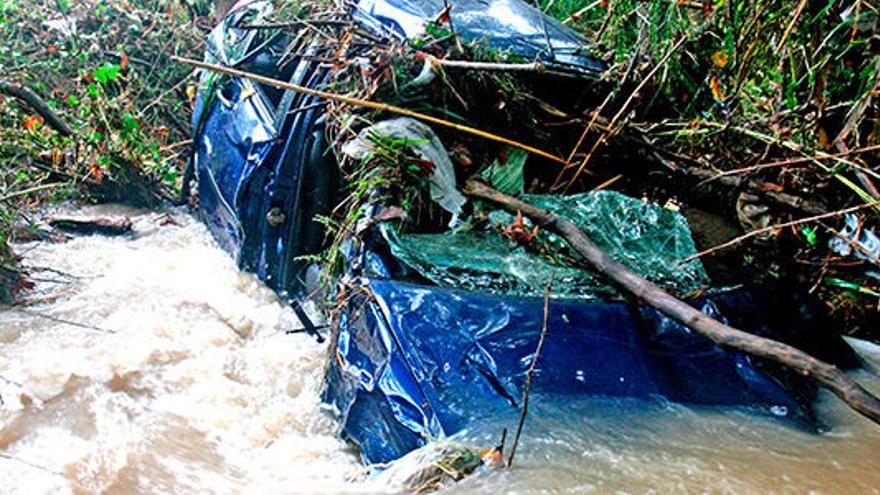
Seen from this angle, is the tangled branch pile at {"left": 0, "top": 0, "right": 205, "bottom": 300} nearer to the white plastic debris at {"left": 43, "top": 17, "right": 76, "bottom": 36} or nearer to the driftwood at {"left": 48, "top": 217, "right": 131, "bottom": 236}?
the white plastic debris at {"left": 43, "top": 17, "right": 76, "bottom": 36}

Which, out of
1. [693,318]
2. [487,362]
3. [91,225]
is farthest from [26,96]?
[693,318]

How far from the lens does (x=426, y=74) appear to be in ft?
8.89

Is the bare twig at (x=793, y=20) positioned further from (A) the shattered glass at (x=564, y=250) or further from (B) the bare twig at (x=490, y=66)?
(B) the bare twig at (x=490, y=66)

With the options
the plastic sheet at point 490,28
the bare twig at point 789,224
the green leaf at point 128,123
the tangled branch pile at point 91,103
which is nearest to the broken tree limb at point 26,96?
the tangled branch pile at point 91,103

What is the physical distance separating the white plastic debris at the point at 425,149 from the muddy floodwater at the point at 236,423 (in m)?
1.02

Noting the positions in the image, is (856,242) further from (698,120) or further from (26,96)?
(26,96)

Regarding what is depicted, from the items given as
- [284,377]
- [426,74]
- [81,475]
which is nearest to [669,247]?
[426,74]

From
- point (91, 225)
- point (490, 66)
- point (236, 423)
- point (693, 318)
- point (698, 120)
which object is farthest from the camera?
point (91, 225)

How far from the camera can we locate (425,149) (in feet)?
8.40

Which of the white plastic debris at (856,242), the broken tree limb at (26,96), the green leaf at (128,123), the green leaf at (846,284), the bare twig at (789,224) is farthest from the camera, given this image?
the green leaf at (128,123)

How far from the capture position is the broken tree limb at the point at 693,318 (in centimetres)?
159

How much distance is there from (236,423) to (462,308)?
112 centimetres

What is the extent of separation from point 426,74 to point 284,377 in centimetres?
159

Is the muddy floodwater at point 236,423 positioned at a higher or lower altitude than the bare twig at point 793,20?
lower
